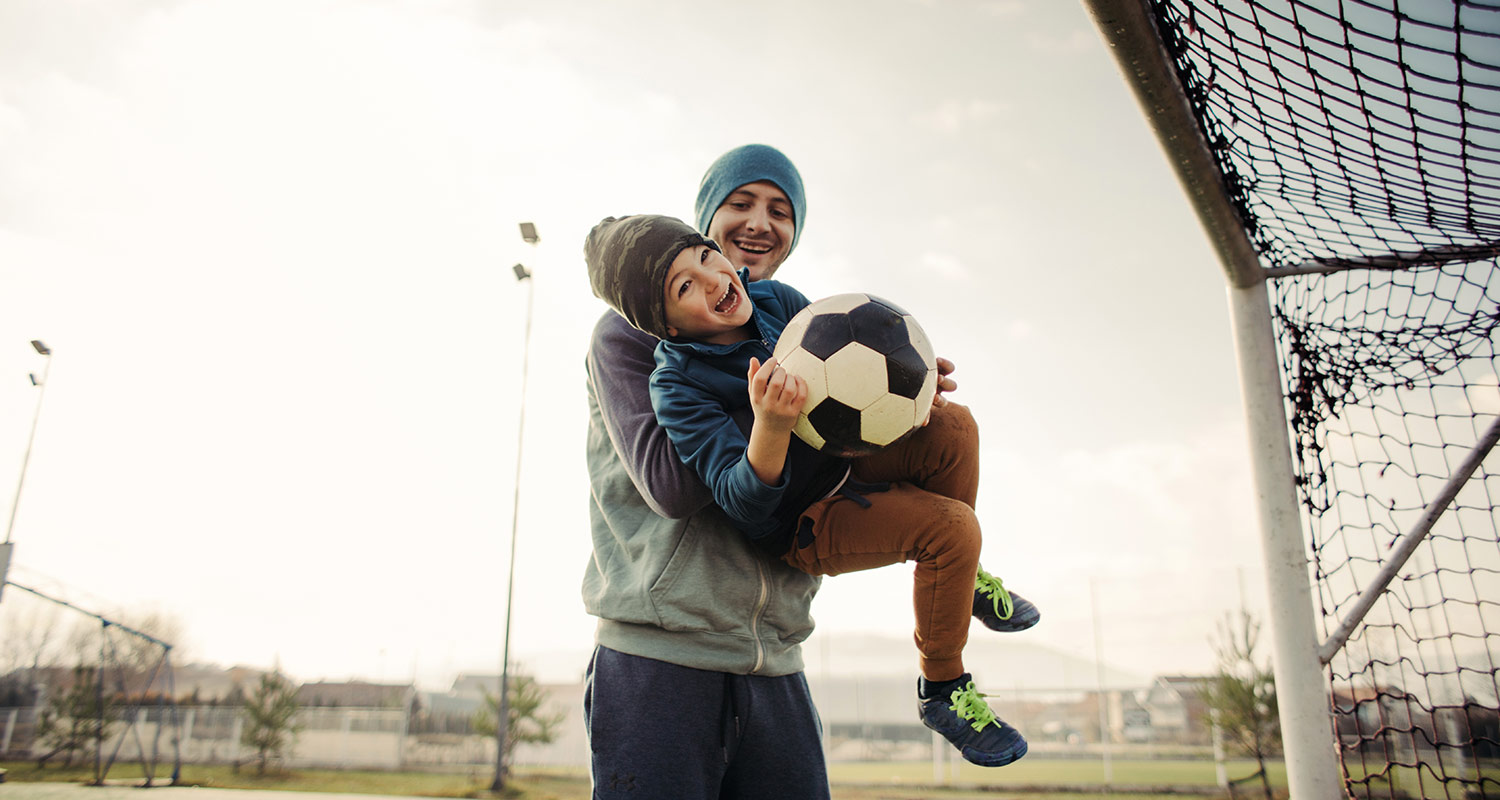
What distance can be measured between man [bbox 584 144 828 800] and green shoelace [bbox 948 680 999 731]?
1.12 ft

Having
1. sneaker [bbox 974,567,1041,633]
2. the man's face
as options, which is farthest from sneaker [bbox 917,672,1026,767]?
the man's face

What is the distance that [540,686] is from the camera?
20.6 meters

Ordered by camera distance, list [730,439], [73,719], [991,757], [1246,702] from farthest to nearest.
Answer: [73,719] < [1246,702] < [991,757] < [730,439]

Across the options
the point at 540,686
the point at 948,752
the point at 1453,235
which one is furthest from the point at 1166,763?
the point at 1453,235

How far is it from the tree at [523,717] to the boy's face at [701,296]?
2061 cm

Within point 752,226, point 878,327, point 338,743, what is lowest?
point 338,743

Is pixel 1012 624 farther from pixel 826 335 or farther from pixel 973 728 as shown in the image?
pixel 826 335

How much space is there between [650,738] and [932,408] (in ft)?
2.98

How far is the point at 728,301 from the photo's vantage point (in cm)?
161

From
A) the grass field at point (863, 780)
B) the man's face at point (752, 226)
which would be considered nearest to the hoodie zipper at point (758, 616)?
the man's face at point (752, 226)

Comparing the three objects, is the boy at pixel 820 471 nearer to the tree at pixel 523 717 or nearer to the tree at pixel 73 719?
the tree at pixel 523 717

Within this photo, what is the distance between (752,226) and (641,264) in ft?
2.04

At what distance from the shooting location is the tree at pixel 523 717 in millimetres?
19812

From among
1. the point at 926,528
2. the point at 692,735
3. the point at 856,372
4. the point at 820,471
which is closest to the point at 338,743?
the point at 692,735
